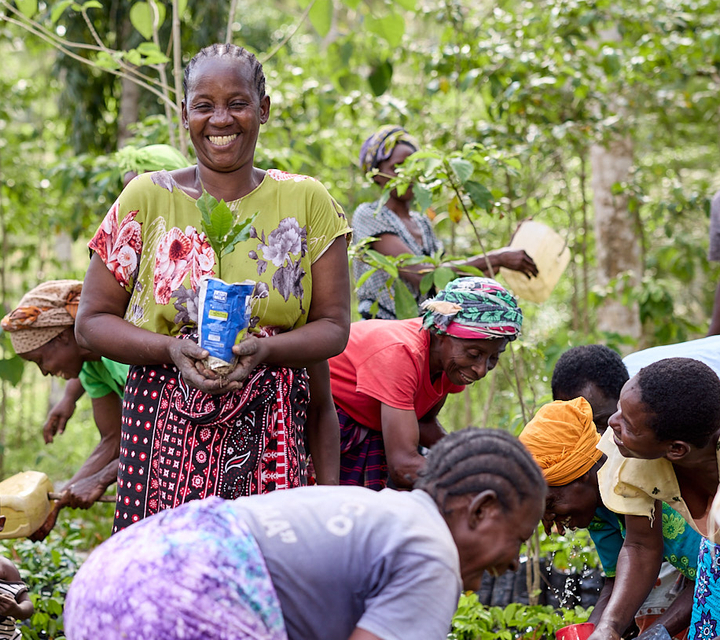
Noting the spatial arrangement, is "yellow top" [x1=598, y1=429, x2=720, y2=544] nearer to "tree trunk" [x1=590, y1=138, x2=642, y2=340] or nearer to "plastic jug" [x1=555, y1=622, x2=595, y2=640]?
"plastic jug" [x1=555, y1=622, x2=595, y2=640]

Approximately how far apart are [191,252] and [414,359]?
1.05 m

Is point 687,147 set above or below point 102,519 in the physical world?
above

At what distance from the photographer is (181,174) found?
2.34 meters

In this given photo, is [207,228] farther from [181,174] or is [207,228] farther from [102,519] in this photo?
[102,519]

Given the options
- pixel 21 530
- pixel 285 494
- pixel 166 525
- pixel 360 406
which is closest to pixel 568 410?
pixel 360 406

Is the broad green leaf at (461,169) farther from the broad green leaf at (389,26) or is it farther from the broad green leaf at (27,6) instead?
the broad green leaf at (27,6)

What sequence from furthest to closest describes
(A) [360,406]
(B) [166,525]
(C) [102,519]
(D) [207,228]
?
(C) [102,519] < (A) [360,406] < (D) [207,228] < (B) [166,525]

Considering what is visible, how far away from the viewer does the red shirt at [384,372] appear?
2957 millimetres

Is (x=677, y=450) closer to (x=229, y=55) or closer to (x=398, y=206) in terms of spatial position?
(x=229, y=55)

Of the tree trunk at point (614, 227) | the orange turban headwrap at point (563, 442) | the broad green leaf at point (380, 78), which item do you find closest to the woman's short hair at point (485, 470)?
the orange turban headwrap at point (563, 442)

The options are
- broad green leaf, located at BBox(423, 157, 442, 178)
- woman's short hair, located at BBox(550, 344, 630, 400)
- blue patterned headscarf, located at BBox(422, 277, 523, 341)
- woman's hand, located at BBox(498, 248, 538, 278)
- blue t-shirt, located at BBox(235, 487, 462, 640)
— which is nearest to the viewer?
blue t-shirt, located at BBox(235, 487, 462, 640)

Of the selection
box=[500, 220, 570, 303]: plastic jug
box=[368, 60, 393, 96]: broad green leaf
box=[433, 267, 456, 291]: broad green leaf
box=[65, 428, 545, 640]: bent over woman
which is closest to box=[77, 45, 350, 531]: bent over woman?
box=[65, 428, 545, 640]: bent over woman

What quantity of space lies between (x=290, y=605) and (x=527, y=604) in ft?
8.07

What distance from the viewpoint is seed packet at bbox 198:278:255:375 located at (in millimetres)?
1997
